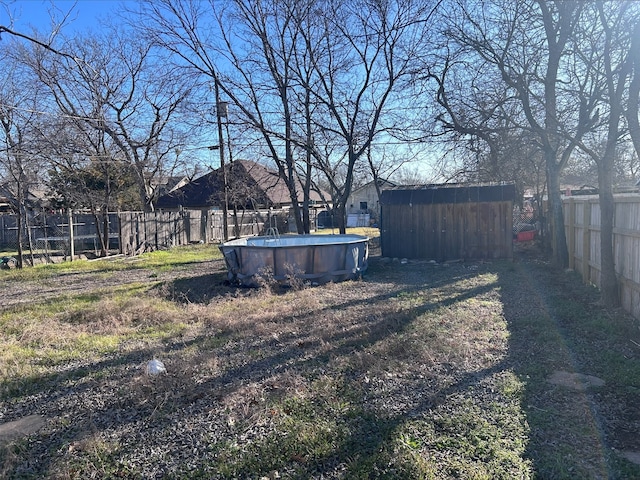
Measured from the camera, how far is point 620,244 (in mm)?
6098

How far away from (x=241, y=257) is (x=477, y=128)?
579 cm

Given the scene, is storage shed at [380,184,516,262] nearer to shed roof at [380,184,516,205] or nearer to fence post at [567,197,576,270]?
shed roof at [380,184,516,205]

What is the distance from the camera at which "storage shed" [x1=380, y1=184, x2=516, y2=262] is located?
12.6 meters

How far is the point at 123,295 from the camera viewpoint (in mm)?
8594

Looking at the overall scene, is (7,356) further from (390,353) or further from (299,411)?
(390,353)

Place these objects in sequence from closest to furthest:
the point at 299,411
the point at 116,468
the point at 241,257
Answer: the point at 116,468 < the point at 299,411 < the point at 241,257

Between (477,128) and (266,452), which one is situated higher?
(477,128)

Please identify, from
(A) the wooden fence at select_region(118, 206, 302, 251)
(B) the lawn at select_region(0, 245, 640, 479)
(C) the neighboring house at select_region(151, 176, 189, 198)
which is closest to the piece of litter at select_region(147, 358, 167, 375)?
(B) the lawn at select_region(0, 245, 640, 479)

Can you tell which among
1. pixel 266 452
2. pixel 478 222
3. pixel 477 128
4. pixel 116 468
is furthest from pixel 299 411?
pixel 478 222

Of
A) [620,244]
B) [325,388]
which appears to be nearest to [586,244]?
[620,244]

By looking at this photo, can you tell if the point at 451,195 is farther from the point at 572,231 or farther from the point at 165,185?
the point at 165,185

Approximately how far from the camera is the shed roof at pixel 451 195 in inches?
497

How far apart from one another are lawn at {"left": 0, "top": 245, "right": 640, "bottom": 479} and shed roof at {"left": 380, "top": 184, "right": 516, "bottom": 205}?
18.1ft

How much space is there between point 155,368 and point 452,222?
10.2m
